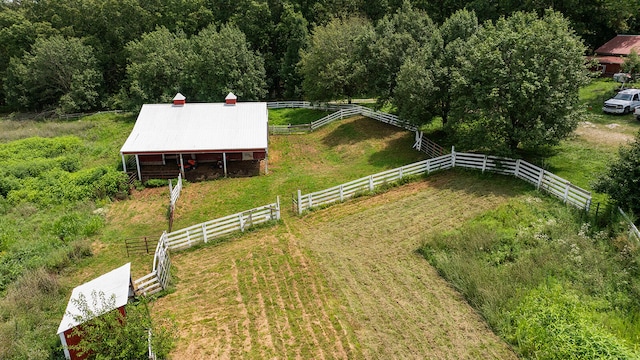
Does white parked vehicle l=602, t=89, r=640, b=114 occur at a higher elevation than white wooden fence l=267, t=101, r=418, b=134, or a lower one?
higher

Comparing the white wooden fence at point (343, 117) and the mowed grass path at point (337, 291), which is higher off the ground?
the white wooden fence at point (343, 117)

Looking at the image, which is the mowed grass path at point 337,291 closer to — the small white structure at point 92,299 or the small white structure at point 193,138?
the small white structure at point 92,299

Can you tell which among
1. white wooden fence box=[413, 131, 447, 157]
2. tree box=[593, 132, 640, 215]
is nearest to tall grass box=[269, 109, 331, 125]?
white wooden fence box=[413, 131, 447, 157]

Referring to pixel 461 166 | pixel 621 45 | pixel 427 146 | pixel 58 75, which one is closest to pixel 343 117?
pixel 427 146

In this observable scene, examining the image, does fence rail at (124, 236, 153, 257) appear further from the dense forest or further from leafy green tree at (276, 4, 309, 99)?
leafy green tree at (276, 4, 309, 99)

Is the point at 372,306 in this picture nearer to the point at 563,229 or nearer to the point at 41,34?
the point at 563,229

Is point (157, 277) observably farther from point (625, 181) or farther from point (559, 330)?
point (625, 181)

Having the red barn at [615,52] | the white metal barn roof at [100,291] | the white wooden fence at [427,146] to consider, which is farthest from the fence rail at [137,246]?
the red barn at [615,52]
